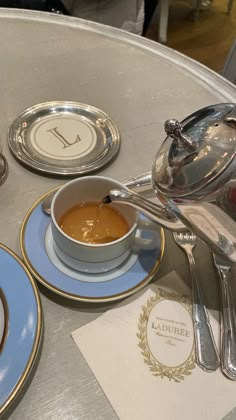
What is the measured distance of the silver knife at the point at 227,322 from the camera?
0.44 m

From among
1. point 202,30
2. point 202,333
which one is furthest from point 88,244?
point 202,30

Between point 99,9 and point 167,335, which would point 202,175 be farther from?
point 99,9

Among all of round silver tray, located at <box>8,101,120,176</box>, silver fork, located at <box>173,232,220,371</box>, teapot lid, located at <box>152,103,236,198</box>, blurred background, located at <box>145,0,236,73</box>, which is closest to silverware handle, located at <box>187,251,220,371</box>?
silver fork, located at <box>173,232,220,371</box>

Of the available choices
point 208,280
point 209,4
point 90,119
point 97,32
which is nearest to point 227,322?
point 208,280

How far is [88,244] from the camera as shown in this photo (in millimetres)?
465

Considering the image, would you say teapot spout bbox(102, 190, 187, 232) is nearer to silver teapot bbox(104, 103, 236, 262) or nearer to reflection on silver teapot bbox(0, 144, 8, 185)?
silver teapot bbox(104, 103, 236, 262)

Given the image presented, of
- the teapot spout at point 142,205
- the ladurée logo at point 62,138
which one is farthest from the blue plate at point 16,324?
the ladurée logo at point 62,138

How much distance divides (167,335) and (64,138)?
0.36m

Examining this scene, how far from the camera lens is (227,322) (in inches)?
18.7

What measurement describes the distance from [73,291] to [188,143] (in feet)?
0.67

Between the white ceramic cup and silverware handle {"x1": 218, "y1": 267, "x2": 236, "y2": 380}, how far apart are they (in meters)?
0.10

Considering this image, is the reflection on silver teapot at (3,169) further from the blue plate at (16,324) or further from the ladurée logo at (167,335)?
the ladurée logo at (167,335)

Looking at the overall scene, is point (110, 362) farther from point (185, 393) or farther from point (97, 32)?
point (97, 32)

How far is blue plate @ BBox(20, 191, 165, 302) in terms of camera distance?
0.49 m
